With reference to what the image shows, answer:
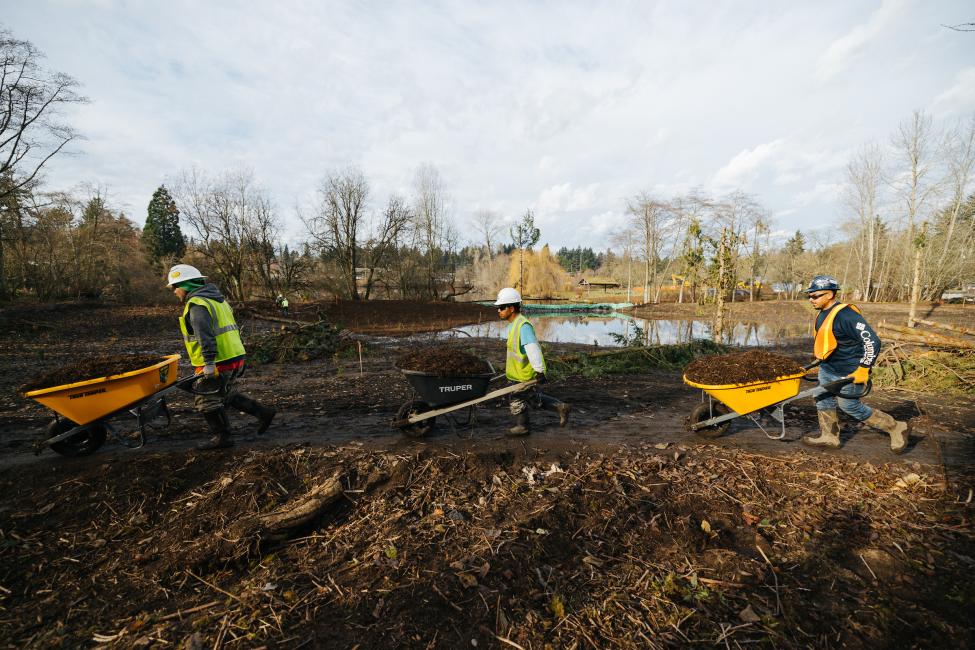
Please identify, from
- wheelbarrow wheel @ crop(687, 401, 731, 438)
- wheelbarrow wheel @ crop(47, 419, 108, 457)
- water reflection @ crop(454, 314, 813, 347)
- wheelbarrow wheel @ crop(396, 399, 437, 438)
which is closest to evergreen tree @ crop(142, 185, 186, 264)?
water reflection @ crop(454, 314, 813, 347)

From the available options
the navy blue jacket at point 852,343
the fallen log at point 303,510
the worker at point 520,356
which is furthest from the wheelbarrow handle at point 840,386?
the fallen log at point 303,510

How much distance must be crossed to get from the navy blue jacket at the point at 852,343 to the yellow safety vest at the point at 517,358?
343 centimetres

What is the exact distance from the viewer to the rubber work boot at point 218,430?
4.32 meters

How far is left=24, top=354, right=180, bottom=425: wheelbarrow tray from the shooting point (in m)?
3.75

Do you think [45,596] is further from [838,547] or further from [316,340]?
[316,340]

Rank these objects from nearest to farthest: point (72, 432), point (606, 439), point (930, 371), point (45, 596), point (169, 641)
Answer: point (169, 641)
point (45, 596)
point (72, 432)
point (606, 439)
point (930, 371)

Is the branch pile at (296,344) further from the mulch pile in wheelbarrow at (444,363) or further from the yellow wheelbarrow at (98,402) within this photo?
the mulch pile in wheelbarrow at (444,363)

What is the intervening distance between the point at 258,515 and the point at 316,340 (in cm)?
966

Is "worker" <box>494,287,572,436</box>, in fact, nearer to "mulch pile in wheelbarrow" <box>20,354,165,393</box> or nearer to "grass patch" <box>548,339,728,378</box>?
"mulch pile in wheelbarrow" <box>20,354,165,393</box>

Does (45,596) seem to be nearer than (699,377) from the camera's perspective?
Yes

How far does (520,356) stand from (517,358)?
1.8 inches

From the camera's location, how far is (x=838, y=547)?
9.66 ft

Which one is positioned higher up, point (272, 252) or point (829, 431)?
point (272, 252)

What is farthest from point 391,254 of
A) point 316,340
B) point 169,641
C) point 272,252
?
point 169,641
